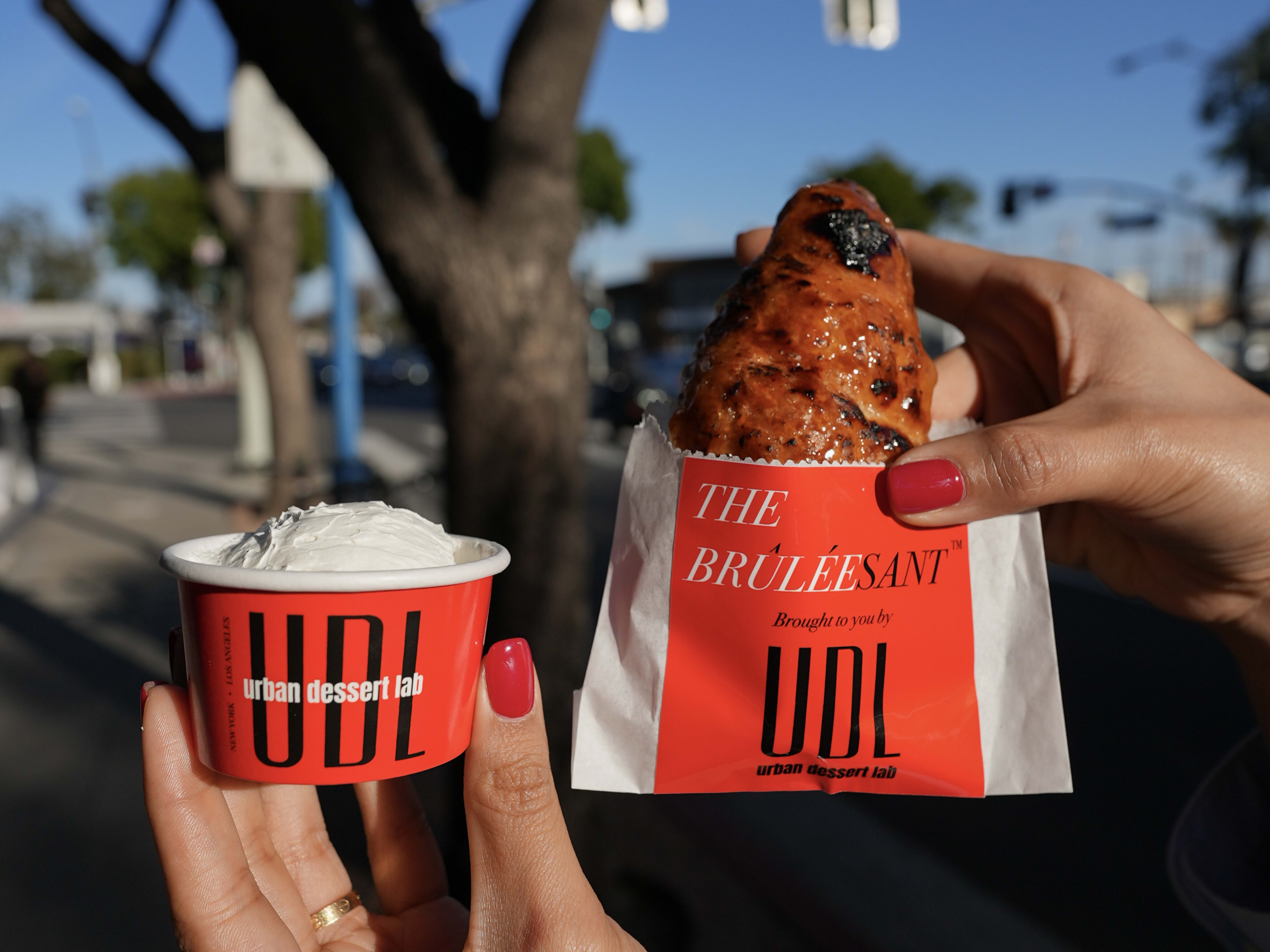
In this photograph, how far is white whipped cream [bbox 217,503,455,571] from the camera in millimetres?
1136

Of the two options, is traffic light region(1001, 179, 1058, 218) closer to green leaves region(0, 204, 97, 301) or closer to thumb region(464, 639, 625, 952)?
thumb region(464, 639, 625, 952)

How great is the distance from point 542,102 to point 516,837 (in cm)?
227

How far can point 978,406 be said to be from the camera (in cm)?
187

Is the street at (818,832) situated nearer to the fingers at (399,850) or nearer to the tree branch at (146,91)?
the fingers at (399,850)

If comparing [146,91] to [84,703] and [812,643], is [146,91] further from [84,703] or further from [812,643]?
[812,643]

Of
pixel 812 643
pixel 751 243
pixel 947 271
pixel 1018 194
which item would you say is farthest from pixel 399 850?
pixel 1018 194

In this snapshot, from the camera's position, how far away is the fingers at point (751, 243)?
1746mm

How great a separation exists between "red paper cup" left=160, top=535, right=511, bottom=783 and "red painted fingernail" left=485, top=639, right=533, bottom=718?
0.05 m

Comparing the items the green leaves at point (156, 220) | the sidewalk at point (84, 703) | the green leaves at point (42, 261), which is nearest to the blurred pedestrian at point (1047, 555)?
the sidewalk at point (84, 703)

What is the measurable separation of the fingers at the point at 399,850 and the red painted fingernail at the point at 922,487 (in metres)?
0.90

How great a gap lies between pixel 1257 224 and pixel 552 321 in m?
36.7

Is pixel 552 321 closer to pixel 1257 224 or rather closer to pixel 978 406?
pixel 978 406

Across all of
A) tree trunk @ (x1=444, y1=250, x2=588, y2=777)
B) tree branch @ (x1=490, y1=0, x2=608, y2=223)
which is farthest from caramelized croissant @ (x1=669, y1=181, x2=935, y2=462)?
tree branch @ (x1=490, y1=0, x2=608, y2=223)

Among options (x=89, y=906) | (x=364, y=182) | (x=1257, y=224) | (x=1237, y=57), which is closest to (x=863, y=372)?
(x=364, y=182)
